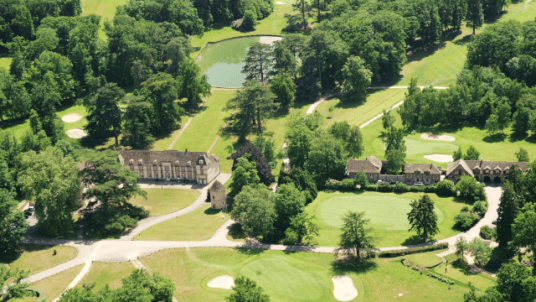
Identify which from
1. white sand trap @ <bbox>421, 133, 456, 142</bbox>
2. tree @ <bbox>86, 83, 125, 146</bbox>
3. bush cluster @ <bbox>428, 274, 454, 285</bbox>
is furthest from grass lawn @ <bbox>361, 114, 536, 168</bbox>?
tree @ <bbox>86, 83, 125, 146</bbox>

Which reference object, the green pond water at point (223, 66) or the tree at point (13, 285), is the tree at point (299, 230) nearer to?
the tree at point (13, 285)

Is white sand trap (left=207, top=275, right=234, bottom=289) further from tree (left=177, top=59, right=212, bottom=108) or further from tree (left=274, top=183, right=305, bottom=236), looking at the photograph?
tree (left=177, top=59, right=212, bottom=108)

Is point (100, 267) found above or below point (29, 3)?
below

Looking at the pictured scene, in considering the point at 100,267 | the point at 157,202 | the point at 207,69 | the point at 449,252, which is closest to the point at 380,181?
the point at 449,252

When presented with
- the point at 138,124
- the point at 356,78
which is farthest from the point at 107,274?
the point at 356,78

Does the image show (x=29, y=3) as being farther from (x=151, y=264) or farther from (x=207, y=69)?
(x=151, y=264)

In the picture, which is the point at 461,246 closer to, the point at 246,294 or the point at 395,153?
the point at 395,153

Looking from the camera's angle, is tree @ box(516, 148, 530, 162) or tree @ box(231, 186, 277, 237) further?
tree @ box(516, 148, 530, 162)

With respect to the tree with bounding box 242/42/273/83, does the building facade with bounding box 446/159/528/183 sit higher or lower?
lower
